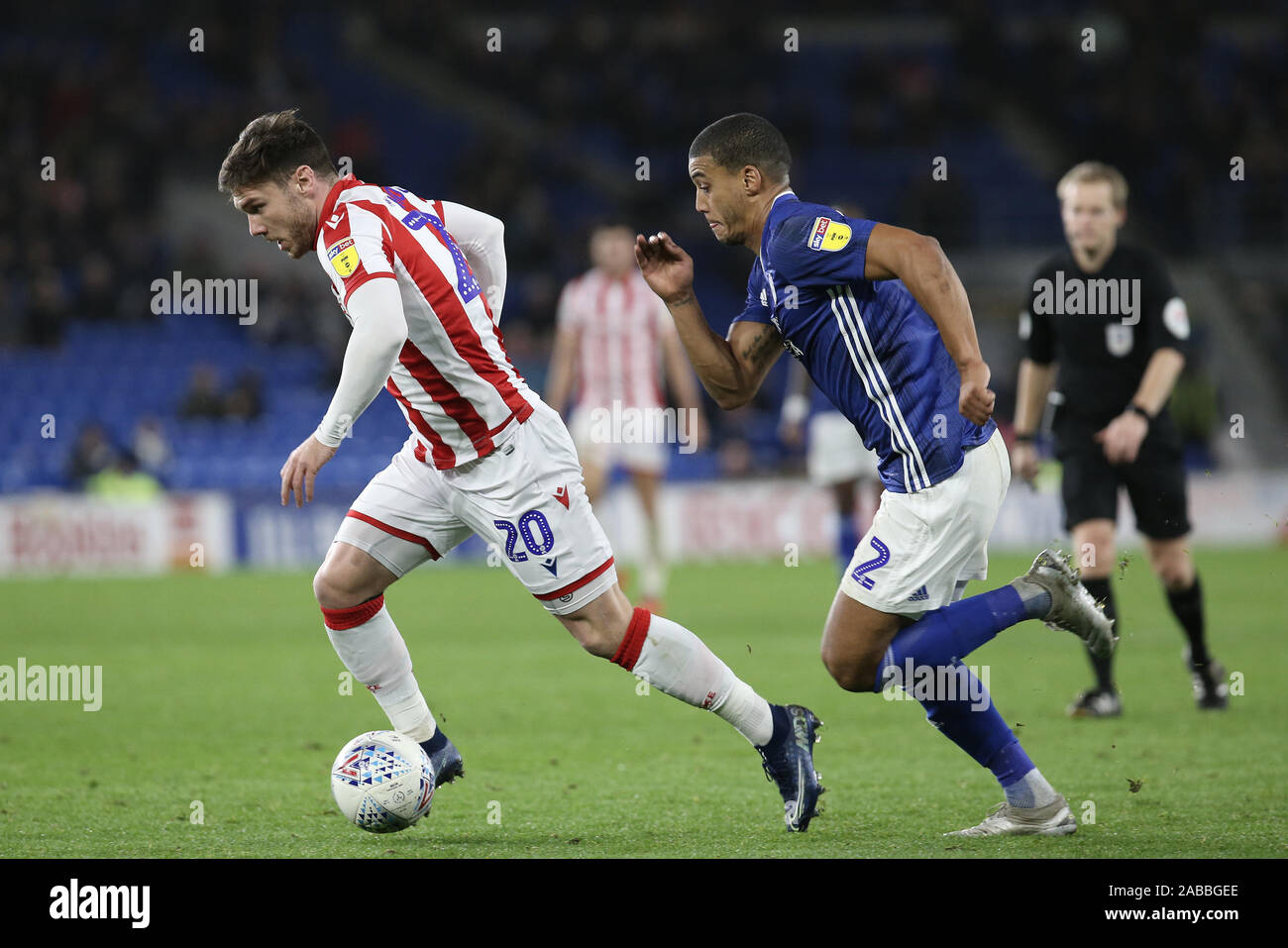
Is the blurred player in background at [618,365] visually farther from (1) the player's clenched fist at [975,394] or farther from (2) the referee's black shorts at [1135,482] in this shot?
(1) the player's clenched fist at [975,394]

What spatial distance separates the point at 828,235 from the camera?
14.8 feet

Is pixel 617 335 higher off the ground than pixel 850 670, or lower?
higher

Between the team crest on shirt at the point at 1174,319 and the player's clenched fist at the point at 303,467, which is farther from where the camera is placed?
the team crest on shirt at the point at 1174,319

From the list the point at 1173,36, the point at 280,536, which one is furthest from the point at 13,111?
the point at 1173,36

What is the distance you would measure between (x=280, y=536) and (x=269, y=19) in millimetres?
11251

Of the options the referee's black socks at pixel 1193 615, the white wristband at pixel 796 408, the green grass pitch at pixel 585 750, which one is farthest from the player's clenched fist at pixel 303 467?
the white wristband at pixel 796 408

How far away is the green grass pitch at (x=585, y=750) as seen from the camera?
480cm

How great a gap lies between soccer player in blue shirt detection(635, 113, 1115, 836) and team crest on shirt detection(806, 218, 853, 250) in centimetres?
2

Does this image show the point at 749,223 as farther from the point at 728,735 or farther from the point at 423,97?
the point at 423,97

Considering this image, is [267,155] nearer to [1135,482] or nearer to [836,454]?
[1135,482]

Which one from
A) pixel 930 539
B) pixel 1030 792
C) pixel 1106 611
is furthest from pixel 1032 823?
pixel 1106 611

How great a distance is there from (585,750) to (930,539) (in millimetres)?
2418

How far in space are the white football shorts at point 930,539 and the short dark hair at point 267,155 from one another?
6.80ft

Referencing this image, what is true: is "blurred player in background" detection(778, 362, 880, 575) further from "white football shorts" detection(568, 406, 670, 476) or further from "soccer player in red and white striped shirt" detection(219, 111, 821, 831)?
"soccer player in red and white striped shirt" detection(219, 111, 821, 831)
